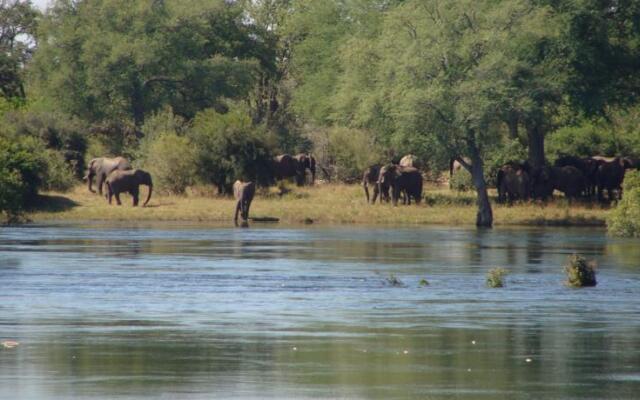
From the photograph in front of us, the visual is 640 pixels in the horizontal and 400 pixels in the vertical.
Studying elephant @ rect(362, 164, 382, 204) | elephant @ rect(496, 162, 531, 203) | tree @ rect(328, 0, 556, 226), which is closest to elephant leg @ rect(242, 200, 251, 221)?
tree @ rect(328, 0, 556, 226)

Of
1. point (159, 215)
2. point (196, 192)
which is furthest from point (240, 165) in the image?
point (159, 215)

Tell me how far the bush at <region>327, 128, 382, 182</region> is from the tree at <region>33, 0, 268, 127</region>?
10903 millimetres

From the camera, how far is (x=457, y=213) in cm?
6138

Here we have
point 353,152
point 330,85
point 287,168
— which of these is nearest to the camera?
point 287,168

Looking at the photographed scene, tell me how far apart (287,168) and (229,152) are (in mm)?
3428

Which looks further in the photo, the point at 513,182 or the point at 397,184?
the point at 397,184

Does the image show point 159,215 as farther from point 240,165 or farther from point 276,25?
point 276,25

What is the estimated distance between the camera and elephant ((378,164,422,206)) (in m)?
64.4

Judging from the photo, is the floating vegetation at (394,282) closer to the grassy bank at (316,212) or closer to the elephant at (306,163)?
the grassy bank at (316,212)

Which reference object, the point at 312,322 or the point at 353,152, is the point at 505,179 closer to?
the point at 353,152

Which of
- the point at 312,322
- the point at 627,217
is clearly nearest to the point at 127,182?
the point at 627,217

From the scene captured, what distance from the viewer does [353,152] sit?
2960 inches

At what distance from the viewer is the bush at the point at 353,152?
74.7 m

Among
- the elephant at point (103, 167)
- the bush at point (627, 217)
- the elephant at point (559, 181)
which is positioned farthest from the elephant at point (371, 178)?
the bush at point (627, 217)
